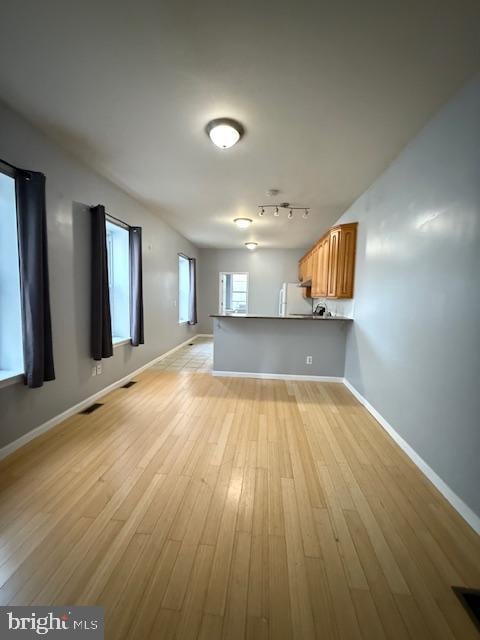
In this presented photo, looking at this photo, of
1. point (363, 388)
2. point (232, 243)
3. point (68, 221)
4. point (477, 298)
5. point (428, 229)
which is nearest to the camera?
point (477, 298)

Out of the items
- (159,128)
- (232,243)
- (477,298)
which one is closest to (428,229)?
(477,298)

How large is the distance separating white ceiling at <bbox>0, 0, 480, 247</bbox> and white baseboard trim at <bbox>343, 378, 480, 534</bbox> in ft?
8.61

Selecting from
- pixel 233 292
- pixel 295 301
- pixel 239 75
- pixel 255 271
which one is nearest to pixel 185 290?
pixel 233 292

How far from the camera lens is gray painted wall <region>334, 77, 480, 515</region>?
1585mm

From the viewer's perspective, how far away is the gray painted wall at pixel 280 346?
13.4 feet

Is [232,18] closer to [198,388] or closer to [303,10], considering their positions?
[303,10]

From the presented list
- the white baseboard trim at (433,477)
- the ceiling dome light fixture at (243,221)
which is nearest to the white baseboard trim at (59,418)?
the ceiling dome light fixture at (243,221)

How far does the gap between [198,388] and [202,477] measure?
1877 millimetres

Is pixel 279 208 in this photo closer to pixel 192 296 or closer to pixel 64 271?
pixel 64 271

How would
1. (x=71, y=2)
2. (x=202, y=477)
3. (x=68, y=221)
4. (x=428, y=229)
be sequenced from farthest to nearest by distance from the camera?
(x=68, y=221), (x=428, y=229), (x=202, y=477), (x=71, y=2)

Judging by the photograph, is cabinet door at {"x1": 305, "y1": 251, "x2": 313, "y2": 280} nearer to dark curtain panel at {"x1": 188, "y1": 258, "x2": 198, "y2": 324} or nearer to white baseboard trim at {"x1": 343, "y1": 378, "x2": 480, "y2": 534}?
dark curtain panel at {"x1": 188, "y1": 258, "x2": 198, "y2": 324}

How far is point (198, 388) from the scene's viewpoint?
3.72 metres

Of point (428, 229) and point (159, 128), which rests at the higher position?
point (159, 128)

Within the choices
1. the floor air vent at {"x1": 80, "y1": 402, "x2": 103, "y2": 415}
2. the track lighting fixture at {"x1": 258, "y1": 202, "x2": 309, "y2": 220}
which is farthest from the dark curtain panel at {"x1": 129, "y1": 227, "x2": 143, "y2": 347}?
the track lighting fixture at {"x1": 258, "y1": 202, "x2": 309, "y2": 220}
